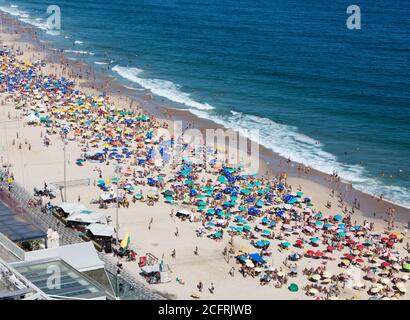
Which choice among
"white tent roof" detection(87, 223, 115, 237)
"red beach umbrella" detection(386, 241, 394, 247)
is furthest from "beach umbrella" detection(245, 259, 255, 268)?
"red beach umbrella" detection(386, 241, 394, 247)

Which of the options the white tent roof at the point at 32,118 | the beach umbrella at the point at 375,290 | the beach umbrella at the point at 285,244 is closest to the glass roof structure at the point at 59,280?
the beach umbrella at the point at 375,290

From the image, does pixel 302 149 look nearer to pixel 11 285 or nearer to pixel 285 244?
pixel 285 244

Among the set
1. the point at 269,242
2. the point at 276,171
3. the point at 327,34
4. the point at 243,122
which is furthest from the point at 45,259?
the point at 327,34

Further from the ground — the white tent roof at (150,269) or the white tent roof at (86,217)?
the white tent roof at (86,217)

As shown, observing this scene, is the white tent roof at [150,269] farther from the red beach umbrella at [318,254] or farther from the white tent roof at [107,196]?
the white tent roof at [107,196]

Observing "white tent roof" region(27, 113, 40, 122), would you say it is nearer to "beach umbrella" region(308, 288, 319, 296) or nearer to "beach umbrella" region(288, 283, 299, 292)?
"beach umbrella" region(288, 283, 299, 292)

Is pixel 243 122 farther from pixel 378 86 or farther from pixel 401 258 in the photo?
pixel 401 258
